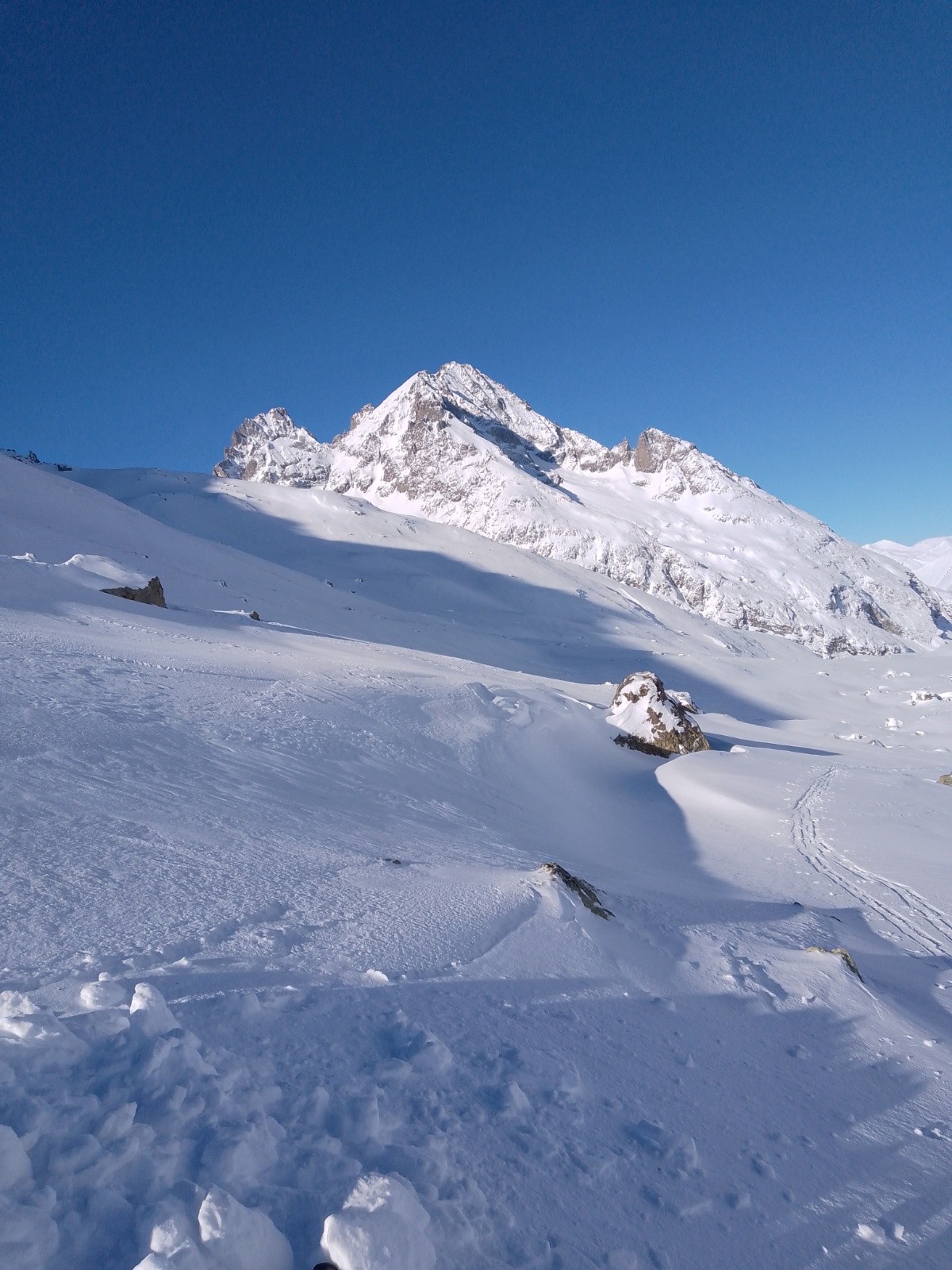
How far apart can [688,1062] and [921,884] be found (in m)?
5.13

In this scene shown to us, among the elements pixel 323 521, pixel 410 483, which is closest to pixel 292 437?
pixel 410 483

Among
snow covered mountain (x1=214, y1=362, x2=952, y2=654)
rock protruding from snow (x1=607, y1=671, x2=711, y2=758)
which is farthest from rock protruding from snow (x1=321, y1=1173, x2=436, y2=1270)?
snow covered mountain (x1=214, y1=362, x2=952, y2=654)

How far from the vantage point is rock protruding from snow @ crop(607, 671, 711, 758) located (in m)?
12.1

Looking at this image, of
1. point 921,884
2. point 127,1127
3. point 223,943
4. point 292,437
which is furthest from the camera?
point 292,437

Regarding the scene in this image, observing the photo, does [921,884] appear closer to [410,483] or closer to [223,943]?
[223,943]

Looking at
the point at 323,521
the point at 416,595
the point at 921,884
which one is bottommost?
the point at 921,884

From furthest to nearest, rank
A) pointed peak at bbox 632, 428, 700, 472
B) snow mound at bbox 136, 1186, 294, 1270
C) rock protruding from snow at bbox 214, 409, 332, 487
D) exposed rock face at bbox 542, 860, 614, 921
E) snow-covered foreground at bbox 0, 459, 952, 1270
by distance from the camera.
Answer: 1. rock protruding from snow at bbox 214, 409, 332, 487
2. pointed peak at bbox 632, 428, 700, 472
3. exposed rock face at bbox 542, 860, 614, 921
4. snow-covered foreground at bbox 0, 459, 952, 1270
5. snow mound at bbox 136, 1186, 294, 1270

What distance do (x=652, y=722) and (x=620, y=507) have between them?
81.9 meters

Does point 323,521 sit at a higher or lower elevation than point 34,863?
higher

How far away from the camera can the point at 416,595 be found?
4134cm

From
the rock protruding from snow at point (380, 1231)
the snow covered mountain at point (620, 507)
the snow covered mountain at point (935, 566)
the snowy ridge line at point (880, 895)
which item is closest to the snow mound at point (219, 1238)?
the rock protruding from snow at point (380, 1231)

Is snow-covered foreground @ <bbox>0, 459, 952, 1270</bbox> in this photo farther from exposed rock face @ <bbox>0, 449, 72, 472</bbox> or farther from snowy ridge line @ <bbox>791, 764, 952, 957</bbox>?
exposed rock face @ <bbox>0, 449, 72, 472</bbox>

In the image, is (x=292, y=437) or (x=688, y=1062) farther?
(x=292, y=437)

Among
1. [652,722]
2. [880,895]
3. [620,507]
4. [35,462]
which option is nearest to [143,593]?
[652,722]
